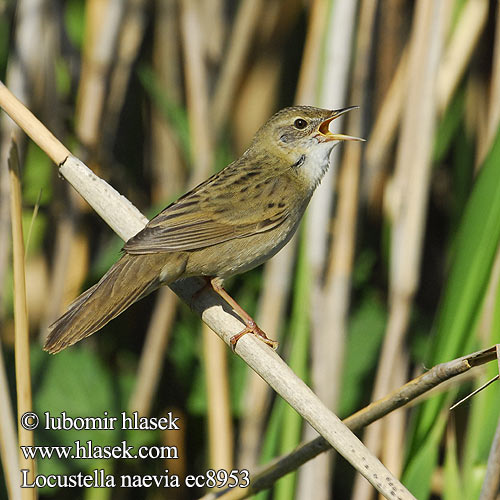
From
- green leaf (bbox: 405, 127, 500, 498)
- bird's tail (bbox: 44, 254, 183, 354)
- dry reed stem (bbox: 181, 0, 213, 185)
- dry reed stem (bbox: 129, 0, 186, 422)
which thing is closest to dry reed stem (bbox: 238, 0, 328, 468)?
dry reed stem (bbox: 181, 0, 213, 185)

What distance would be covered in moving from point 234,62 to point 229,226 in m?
1.10

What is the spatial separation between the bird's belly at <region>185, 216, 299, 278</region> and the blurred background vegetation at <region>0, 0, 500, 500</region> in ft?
0.35

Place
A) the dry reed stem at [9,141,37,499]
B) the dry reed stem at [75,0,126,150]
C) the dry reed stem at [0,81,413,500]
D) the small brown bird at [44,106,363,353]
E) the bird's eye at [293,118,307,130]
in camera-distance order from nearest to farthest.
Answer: the dry reed stem at [0,81,413,500] → the dry reed stem at [9,141,37,499] → the small brown bird at [44,106,363,353] → the bird's eye at [293,118,307,130] → the dry reed stem at [75,0,126,150]

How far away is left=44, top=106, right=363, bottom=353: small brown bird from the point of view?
7.15ft

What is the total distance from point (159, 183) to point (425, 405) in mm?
2039

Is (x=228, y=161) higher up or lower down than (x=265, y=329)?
higher up

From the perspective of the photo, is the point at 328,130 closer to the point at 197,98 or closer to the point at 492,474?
the point at 197,98

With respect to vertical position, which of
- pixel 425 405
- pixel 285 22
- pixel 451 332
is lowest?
pixel 425 405

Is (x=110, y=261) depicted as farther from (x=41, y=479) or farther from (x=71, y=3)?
(x=71, y=3)

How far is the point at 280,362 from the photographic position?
1838 millimetres

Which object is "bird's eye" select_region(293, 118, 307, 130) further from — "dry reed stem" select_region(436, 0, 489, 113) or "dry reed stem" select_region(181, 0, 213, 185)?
"dry reed stem" select_region(436, 0, 489, 113)

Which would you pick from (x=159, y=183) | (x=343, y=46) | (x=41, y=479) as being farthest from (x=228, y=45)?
(x=41, y=479)

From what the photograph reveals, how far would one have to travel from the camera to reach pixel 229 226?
2602 millimetres

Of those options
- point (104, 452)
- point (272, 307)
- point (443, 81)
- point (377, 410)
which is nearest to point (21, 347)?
point (377, 410)
